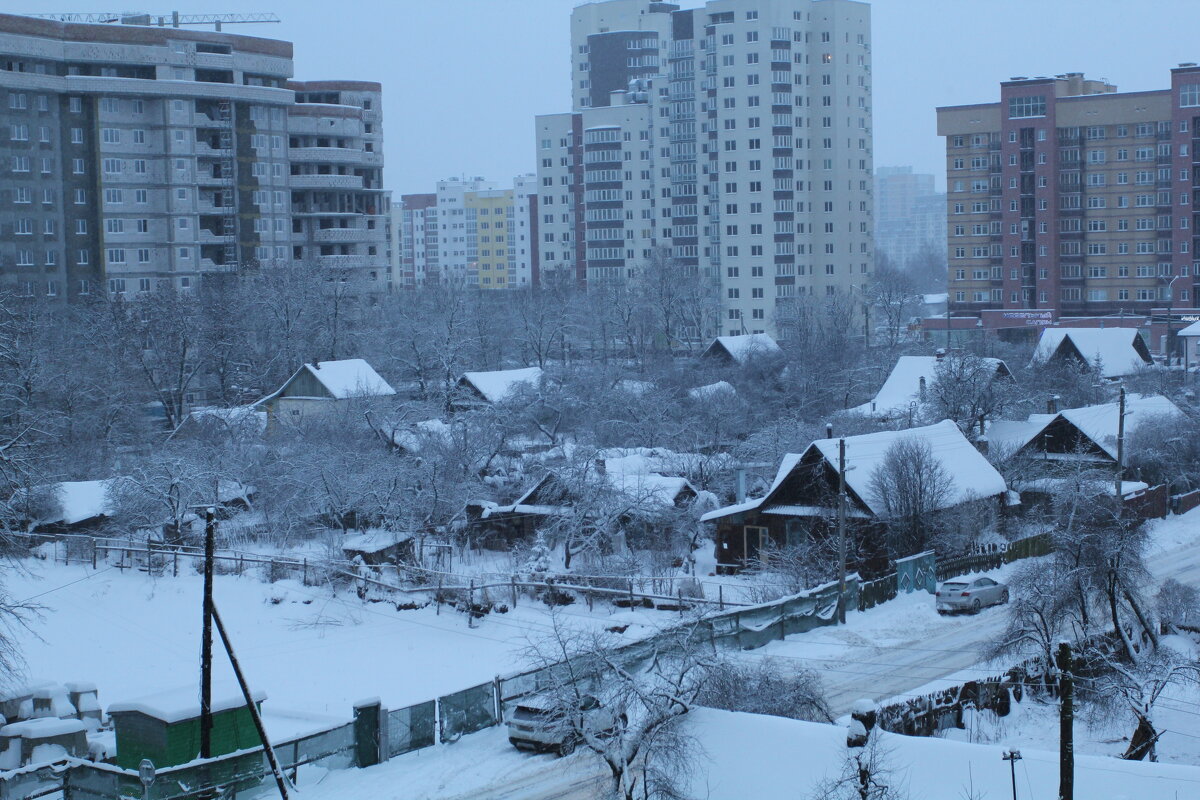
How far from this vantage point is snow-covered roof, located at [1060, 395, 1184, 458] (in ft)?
113

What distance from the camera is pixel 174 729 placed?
14.9 metres

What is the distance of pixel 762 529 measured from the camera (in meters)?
29.2

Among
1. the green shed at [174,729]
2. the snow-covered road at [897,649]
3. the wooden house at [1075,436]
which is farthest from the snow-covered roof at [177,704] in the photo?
the wooden house at [1075,436]

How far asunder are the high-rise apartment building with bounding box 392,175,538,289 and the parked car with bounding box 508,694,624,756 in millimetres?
128282

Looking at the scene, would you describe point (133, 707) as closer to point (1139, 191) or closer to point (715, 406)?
point (715, 406)

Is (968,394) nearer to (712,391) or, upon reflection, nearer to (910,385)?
(910,385)

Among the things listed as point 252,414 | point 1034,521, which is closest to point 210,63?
point 252,414

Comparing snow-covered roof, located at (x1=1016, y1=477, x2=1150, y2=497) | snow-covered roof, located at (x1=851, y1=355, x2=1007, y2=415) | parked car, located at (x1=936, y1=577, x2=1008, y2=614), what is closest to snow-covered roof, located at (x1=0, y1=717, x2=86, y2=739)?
parked car, located at (x1=936, y1=577, x2=1008, y2=614)

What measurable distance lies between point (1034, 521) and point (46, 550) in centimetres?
2405

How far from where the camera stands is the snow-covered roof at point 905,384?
139 ft

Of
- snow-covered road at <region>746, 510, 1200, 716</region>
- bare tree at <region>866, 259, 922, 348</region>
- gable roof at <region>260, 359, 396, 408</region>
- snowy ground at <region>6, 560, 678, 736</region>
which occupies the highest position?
bare tree at <region>866, 259, 922, 348</region>

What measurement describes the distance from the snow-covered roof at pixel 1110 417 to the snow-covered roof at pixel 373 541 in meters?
18.0

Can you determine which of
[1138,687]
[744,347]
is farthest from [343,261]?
[1138,687]

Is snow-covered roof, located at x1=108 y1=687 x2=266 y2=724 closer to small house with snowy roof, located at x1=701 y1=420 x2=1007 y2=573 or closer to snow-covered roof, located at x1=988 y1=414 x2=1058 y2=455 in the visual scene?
small house with snowy roof, located at x1=701 y1=420 x2=1007 y2=573
